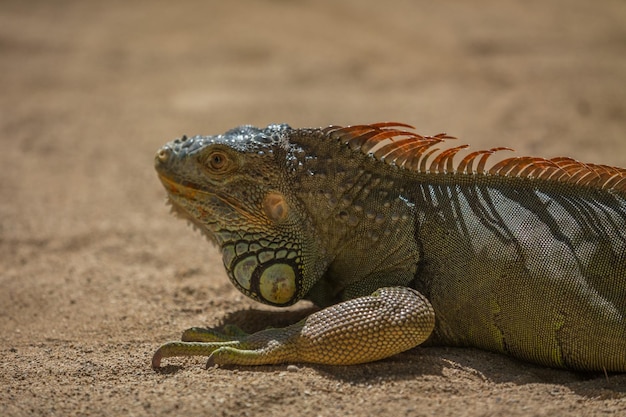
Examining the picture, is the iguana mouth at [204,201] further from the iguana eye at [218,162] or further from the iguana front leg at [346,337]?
the iguana front leg at [346,337]

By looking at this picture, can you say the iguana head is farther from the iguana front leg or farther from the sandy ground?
the sandy ground

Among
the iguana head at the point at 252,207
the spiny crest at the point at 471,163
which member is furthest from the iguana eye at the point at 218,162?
the spiny crest at the point at 471,163

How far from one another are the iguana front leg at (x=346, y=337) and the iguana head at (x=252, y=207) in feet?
1.74

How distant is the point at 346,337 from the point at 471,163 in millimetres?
1732

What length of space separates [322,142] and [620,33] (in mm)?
12607

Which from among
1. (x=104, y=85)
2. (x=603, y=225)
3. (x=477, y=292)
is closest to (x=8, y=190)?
(x=104, y=85)

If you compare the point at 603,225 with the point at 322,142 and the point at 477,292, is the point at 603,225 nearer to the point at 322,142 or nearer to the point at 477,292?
the point at 477,292

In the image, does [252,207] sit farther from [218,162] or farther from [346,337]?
[346,337]

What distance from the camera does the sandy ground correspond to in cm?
514

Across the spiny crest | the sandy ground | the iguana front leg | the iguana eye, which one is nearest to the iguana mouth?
the iguana eye

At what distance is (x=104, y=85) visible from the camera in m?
15.2

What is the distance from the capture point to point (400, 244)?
19.0ft

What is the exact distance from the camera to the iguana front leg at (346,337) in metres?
5.27

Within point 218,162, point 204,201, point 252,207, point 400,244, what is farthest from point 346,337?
point 218,162
